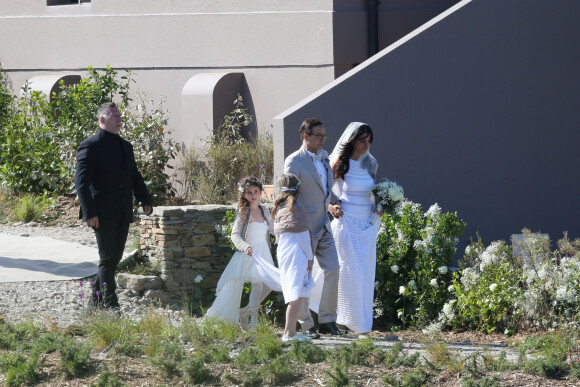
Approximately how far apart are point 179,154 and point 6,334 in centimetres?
611

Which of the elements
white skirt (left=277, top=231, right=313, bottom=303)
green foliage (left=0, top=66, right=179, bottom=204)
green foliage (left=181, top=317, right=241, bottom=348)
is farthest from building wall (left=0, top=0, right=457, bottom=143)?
green foliage (left=181, top=317, right=241, bottom=348)

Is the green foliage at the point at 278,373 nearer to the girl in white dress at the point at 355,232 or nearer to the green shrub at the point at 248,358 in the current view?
the green shrub at the point at 248,358

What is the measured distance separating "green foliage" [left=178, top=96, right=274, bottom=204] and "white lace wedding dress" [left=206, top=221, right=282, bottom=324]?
3652 mm

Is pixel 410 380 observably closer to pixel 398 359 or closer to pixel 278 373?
pixel 398 359

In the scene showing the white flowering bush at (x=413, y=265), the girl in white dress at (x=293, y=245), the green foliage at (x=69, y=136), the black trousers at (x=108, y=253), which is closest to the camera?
the girl in white dress at (x=293, y=245)

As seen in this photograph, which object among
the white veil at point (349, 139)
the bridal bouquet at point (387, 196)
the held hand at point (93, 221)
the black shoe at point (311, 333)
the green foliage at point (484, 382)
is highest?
the white veil at point (349, 139)

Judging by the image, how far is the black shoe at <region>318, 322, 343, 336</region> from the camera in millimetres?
7387

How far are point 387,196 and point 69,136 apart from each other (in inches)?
241

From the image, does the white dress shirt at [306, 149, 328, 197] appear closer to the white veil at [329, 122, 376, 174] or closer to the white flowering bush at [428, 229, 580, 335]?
the white veil at [329, 122, 376, 174]

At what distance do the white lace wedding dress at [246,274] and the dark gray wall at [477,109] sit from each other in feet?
5.99

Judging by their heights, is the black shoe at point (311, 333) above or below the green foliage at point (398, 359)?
above

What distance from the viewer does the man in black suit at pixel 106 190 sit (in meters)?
7.50

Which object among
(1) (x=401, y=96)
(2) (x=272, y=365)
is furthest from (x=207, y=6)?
(2) (x=272, y=365)

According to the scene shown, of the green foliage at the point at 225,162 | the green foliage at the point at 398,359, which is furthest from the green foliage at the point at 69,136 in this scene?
the green foliage at the point at 398,359
